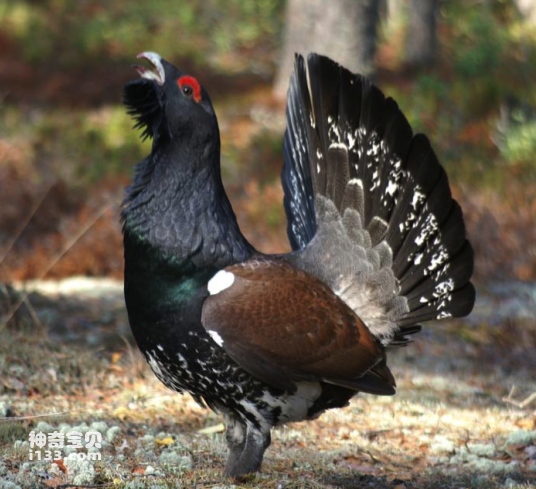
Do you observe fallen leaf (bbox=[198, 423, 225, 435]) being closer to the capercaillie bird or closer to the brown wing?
the capercaillie bird

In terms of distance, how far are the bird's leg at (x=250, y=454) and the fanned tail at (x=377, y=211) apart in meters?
0.97

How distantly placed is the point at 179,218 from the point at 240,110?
36.0 feet

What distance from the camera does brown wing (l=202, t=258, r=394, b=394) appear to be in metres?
4.55

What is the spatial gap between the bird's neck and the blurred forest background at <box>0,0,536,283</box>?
2.31m

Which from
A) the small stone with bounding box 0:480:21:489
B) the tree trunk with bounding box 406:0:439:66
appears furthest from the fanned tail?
the tree trunk with bounding box 406:0:439:66

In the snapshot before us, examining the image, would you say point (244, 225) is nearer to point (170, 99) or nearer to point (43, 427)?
point (43, 427)

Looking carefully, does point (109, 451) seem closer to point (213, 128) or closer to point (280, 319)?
point (280, 319)

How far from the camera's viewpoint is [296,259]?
534cm

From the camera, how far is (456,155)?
12.9 metres

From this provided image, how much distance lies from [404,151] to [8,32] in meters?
18.6

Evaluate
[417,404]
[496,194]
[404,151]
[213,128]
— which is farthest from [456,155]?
[213,128]

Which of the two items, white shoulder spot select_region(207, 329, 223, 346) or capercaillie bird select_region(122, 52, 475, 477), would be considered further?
capercaillie bird select_region(122, 52, 475, 477)

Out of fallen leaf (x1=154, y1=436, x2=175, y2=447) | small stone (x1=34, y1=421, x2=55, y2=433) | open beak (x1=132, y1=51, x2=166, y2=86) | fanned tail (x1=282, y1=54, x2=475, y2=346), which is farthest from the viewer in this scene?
fallen leaf (x1=154, y1=436, x2=175, y2=447)

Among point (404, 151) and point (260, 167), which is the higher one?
point (404, 151)
